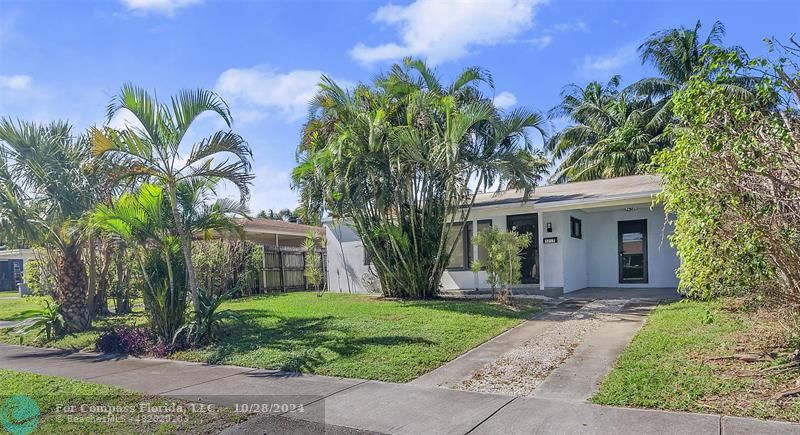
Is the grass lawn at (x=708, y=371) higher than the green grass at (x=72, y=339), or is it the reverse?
the grass lawn at (x=708, y=371)

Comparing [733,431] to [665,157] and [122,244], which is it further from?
[122,244]

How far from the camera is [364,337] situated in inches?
326

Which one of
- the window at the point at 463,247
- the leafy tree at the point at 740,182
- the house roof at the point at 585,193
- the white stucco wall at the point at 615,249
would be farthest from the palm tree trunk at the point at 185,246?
the white stucco wall at the point at 615,249

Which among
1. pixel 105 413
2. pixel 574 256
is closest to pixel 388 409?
pixel 105 413

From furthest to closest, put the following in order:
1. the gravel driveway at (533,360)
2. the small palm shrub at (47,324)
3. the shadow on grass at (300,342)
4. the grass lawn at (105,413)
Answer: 1. the small palm shrub at (47,324)
2. the shadow on grass at (300,342)
3. the gravel driveway at (533,360)
4. the grass lawn at (105,413)

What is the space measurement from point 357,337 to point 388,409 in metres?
3.35

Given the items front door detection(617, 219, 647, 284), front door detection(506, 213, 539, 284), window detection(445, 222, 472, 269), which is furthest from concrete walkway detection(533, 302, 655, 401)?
window detection(445, 222, 472, 269)

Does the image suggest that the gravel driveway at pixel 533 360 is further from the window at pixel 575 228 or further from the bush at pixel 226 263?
the bush at pixel 226 263

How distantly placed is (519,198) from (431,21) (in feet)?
21.7

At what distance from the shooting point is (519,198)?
14.8 meters

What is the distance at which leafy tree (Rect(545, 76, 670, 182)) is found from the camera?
78.5 ft

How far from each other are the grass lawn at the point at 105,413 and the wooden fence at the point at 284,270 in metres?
12.6

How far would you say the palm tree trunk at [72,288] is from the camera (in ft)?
33.9

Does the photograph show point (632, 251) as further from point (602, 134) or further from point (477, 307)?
point (602, 134)
